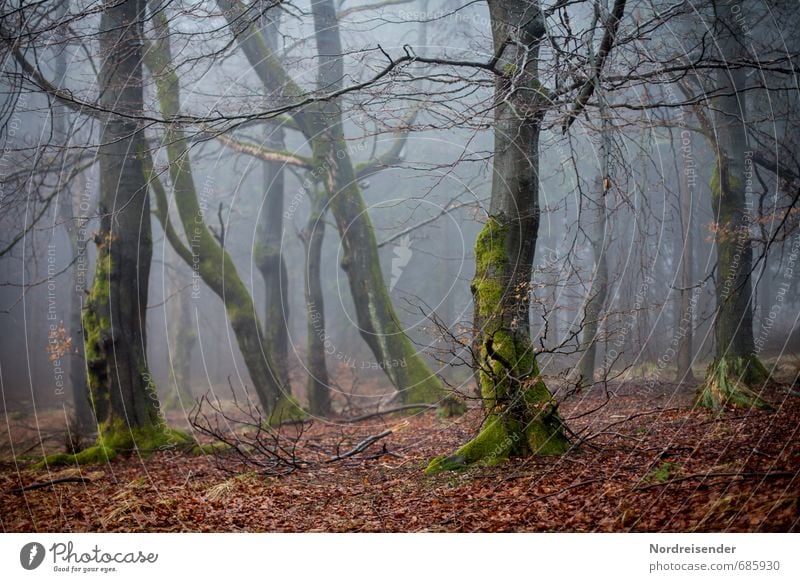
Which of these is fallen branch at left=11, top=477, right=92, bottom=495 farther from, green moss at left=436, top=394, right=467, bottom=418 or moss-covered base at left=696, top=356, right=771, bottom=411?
moss-covered base at left=696, top=356, right=771, bottom=411

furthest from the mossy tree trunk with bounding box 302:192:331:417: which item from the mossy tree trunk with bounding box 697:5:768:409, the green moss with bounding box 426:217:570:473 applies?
the mossy tree trunk with bounding box 697:5:768:409

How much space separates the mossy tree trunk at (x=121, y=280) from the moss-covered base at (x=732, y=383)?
23.3 ft

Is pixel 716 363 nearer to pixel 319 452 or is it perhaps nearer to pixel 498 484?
pixel 498 484

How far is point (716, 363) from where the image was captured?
8250 millimetres

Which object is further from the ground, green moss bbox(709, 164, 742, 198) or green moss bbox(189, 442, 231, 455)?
green moss bbox(709, 164, 742, 198)

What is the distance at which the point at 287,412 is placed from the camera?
529 inches

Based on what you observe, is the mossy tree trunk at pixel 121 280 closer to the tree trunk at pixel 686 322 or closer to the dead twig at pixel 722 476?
the dead twig at pixel 722 476

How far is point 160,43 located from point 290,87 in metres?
3.08

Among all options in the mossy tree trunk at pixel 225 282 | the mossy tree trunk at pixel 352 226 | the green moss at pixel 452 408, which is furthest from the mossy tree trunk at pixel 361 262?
the mossy tree trunk at pixel 225 282

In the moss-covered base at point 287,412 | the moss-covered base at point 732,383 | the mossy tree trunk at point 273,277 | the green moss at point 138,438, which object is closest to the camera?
the moss-covered base at point 732,383

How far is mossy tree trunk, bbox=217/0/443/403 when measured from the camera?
13305 millimetres

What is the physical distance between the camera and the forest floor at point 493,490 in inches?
199

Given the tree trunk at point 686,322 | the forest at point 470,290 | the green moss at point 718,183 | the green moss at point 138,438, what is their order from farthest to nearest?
the tree trunk at point 686,322 < the green moss at point 718,183 < the green moss at point 138,438 < the forest at point 470,290

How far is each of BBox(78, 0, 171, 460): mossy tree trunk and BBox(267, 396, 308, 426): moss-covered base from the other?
382 cm
